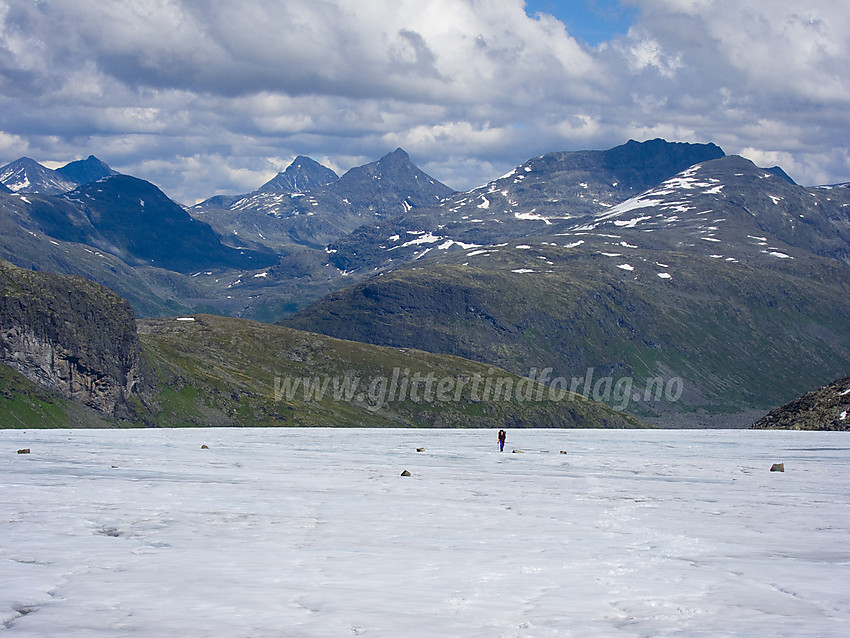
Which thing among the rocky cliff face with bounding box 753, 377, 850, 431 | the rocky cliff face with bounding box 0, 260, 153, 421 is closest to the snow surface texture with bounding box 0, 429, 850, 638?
the rocky cliff face with bounding box 753, 377, 850, 431

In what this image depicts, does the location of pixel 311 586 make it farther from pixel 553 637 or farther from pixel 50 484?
pixel 50 484

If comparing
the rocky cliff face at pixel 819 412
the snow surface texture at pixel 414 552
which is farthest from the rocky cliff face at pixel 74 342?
the rocky cliff face at pixel 819 412

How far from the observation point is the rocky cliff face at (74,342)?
16188 centimetres

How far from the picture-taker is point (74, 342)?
172125mm

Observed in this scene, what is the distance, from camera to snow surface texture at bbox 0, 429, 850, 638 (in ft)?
57.5

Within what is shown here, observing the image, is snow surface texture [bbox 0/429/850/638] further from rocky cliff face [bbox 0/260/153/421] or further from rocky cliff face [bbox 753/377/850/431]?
rocky cliff face [bbox 0/260/153/421]

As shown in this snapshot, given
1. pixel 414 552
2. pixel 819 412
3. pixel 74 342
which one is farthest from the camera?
pixel 74 342

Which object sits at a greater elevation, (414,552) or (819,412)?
(819,412)

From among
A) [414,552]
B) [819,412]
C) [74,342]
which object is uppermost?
[819,412]

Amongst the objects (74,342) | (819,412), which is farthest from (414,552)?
(74,342)

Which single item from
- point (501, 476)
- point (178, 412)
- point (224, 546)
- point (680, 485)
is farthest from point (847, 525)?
point (178, 412)

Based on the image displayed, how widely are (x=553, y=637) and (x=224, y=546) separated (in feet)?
40.3

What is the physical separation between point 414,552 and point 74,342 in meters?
165

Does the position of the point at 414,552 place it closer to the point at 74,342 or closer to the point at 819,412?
the point at 819,412
